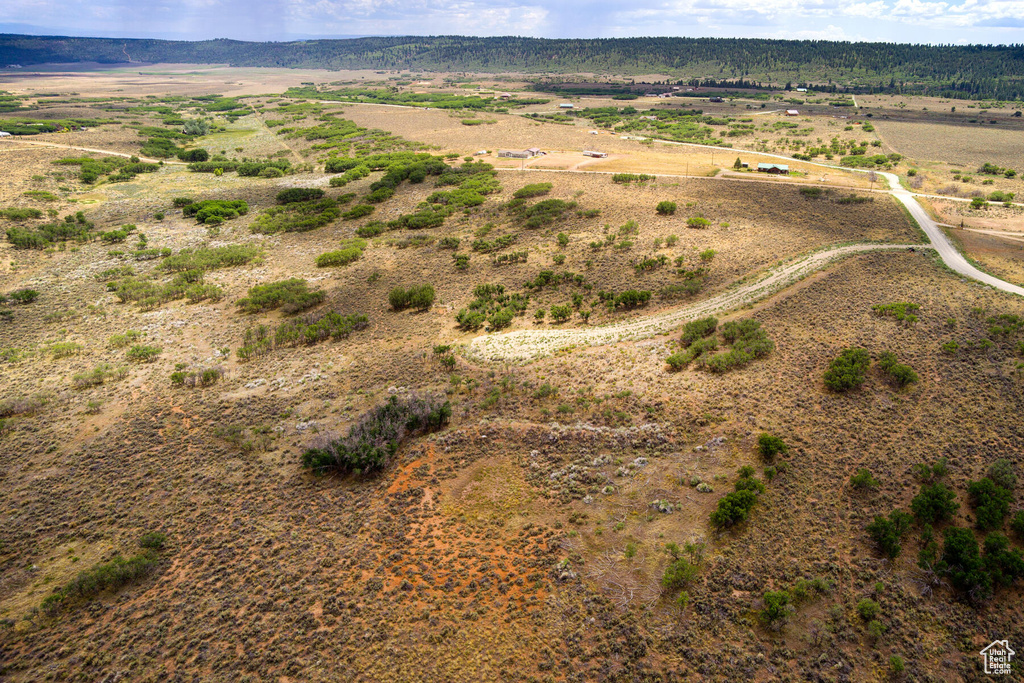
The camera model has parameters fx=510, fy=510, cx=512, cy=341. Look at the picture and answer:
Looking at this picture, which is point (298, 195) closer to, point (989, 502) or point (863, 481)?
point (863, 481)

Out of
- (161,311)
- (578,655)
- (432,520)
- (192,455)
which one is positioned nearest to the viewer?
(578,655)

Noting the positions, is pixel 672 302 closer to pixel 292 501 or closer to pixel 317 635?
pixel 292 501

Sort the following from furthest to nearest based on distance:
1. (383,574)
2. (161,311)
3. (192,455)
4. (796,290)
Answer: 1. (161,311)
2. (796,290)
3. (192,455)
4. (383,574)

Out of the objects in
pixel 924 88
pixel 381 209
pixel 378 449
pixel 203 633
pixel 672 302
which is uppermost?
pixel 924 88

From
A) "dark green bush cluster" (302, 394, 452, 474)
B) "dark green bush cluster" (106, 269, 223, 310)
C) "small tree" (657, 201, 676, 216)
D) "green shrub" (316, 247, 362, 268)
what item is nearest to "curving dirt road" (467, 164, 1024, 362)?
"dark green bush cluster" (302, 394, 452, 474)

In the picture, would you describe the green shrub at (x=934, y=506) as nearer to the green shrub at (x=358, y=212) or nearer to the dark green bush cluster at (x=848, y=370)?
the dark green bush cluster at (x=848, y=370)

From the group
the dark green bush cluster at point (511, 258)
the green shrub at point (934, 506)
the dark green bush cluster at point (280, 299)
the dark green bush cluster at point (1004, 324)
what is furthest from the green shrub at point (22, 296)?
the dark green bush cluster at point (1004, 324)

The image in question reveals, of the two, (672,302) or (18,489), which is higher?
(672,302)

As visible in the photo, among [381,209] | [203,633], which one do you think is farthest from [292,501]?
[381,209]

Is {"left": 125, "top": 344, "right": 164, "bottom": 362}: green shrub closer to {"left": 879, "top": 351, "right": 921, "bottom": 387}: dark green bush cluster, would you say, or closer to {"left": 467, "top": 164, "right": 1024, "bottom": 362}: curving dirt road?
{"left": 467, "top": 164, "right": 1024, "bottom": 362}: curving dirt road
